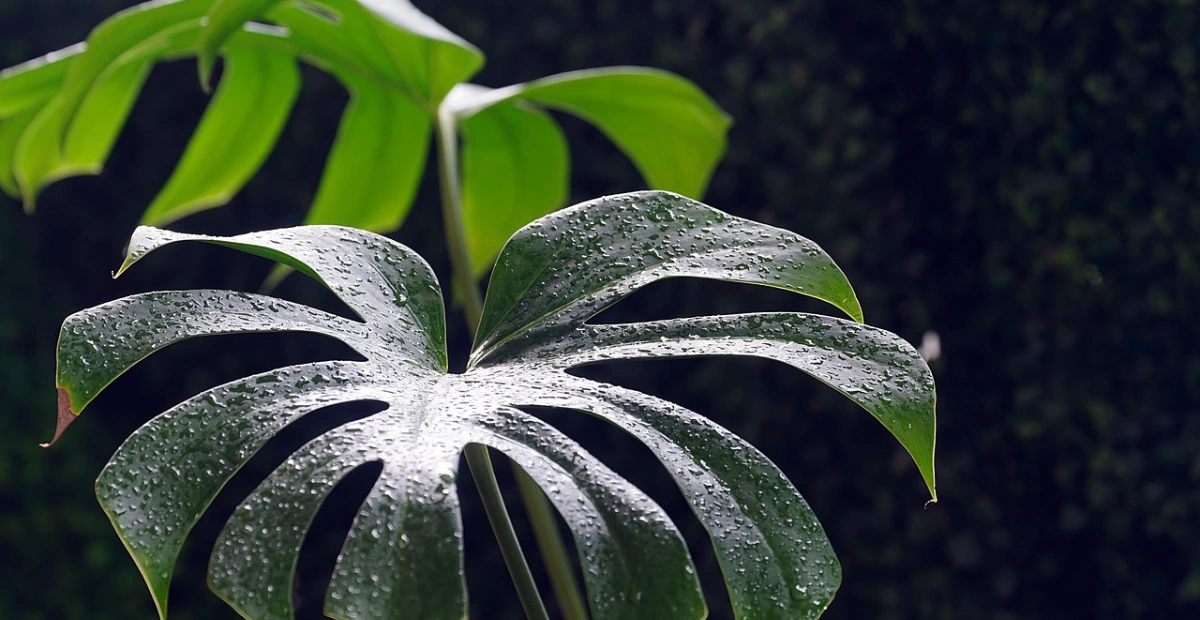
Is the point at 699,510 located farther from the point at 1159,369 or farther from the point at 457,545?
the point at 1159,369

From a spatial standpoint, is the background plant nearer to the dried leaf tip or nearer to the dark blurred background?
the dried leaf tip

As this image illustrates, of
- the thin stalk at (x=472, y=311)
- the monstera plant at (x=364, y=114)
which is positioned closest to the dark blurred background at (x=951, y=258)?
the monstera plant at (x=364, y=114)

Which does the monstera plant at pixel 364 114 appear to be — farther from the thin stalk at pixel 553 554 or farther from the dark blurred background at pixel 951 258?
the dark blurred background at pixel 951 258

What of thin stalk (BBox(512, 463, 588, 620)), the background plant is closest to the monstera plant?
the background plant

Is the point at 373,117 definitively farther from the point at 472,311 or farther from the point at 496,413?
the point at 496,413

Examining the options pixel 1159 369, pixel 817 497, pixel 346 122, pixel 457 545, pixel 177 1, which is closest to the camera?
pixel 457 545

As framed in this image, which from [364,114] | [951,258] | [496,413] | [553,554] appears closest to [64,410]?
[496,413]

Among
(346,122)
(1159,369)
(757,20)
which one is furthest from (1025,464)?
(346,122)
